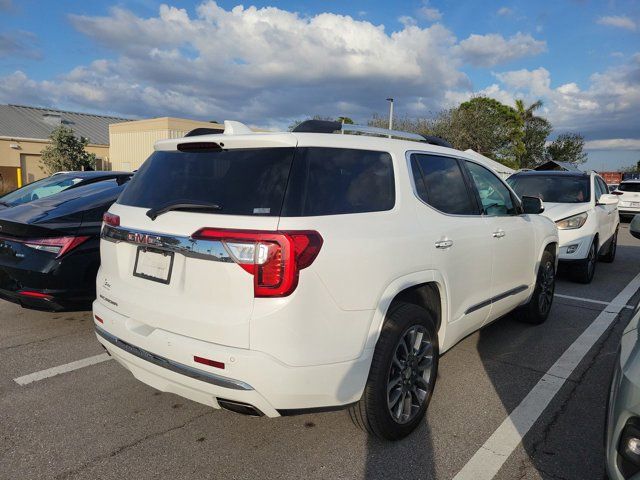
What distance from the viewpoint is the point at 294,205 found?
7.79 ft

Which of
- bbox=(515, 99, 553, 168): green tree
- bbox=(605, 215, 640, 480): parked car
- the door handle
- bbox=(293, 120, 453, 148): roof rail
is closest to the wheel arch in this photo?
the door handle

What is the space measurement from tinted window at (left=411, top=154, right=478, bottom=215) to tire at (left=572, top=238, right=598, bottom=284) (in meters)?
4.37

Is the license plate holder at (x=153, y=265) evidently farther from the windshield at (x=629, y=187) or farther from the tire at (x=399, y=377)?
the windshield at (x=629, y=187)

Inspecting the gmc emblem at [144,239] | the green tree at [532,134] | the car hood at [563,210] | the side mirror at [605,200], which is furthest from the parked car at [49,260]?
the green tree at [532,134]

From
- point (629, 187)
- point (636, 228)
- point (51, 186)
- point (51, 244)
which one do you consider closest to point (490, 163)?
point (629, 187)

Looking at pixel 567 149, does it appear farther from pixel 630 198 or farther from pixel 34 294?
pixel 34 294

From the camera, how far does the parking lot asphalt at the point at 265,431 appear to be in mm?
2686

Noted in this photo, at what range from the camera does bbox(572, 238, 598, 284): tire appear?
284 inches

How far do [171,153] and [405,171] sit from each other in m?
1.48

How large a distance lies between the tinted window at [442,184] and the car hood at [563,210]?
415 cm

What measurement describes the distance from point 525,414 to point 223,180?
255cm

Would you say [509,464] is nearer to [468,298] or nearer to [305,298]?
[468,298]

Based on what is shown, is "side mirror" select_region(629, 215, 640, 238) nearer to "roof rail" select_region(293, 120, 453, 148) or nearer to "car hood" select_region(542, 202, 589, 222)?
"roof rail" select_region(293, 120, 453, 148)

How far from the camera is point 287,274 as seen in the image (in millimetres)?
2275
